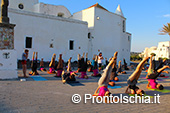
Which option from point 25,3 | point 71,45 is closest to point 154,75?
point 71,45

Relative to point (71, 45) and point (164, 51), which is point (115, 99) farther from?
point (164, 51)

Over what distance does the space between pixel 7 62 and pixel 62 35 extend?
1163 centimetres

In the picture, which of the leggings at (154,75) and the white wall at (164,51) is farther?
the white wall at (164,51)

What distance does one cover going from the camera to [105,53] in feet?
78.6

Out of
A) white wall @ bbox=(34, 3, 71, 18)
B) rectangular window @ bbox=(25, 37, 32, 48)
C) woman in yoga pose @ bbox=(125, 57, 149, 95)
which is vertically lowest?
woman in yoga pose @ bbox=(125, 57, 149, 95)

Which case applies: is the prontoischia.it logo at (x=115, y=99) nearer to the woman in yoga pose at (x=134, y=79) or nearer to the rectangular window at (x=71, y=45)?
the woman in yoga pose at (x=134, y=79)

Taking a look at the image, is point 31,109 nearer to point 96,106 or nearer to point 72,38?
point 96,106

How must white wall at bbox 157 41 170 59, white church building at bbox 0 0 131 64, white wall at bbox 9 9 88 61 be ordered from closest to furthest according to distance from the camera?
white wall at bbox 9 9 88 61 → white church building at bbox 0 0 131 64 → white wall at bbox 157 41 170 59

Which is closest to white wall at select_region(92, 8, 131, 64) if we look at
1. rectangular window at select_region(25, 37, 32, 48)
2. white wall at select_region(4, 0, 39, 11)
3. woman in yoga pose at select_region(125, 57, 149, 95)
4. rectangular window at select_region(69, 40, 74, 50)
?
rectangular window at select_region(69, 40, 74, 50)

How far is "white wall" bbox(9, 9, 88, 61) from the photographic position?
1662 cm

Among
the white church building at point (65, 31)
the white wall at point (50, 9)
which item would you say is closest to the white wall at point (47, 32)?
the white church building at point (65, 31)

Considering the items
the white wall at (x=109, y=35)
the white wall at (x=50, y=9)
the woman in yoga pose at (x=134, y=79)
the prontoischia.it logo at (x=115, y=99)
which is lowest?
the prontoischia.it logo at (x=115, y=99)

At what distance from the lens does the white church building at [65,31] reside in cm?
A: 1701

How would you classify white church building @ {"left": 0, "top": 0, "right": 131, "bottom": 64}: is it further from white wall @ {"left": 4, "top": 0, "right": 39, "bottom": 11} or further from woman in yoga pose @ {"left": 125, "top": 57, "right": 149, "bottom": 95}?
woman in yoga pose @ {"left": 125, "top": 57, "right": 149, "bottom": 95}
